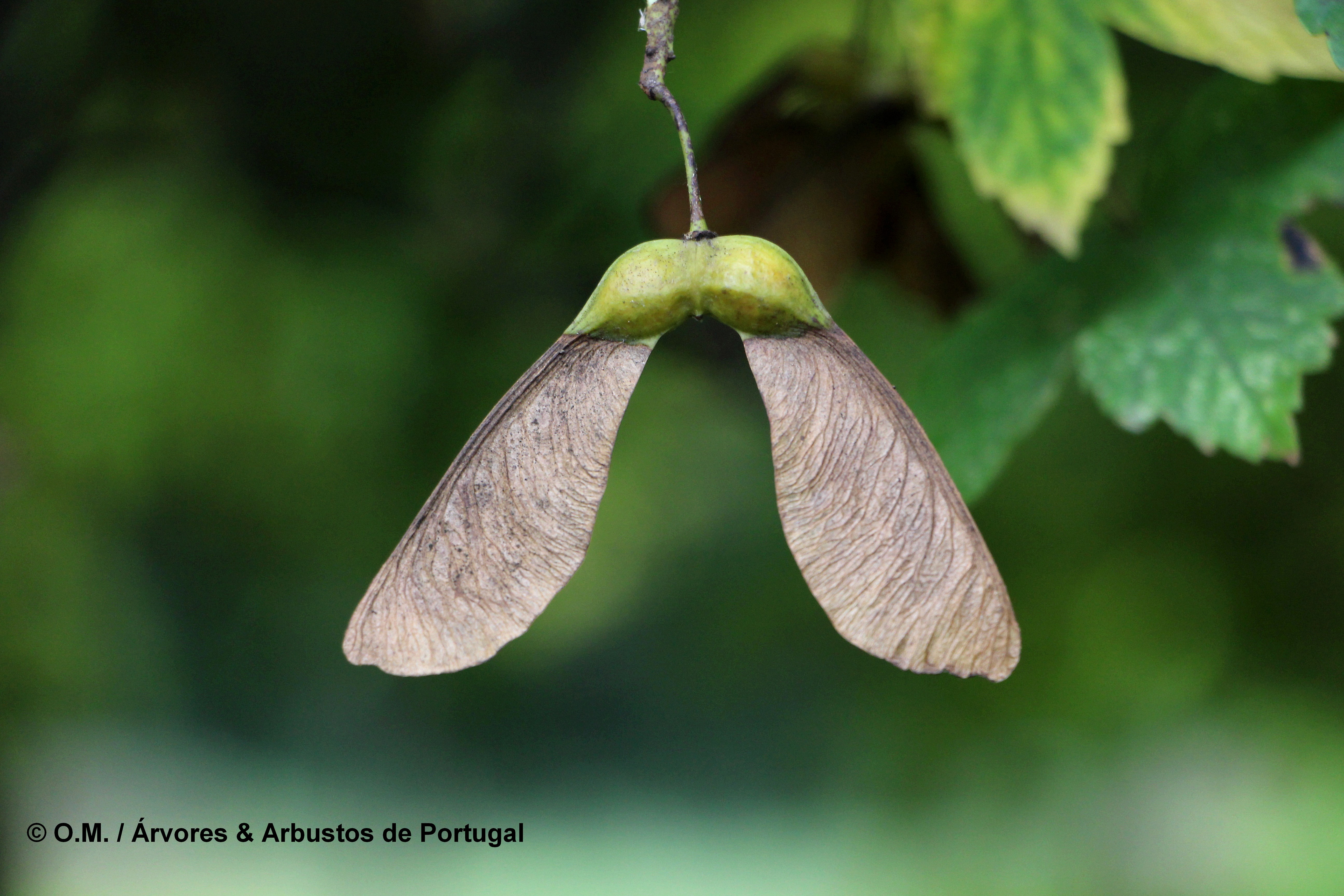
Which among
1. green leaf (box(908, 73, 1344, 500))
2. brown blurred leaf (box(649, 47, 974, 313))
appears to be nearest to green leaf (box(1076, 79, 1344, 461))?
green leaf (box(908, 73, 1344, 500))

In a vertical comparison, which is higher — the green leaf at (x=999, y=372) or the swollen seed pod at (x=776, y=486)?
the green leaf at (x=999, y=372)

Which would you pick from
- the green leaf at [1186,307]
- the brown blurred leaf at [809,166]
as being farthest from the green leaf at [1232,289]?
the brown blurred leaf at [809,166]

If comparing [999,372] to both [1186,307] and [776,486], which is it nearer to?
[1186,307]

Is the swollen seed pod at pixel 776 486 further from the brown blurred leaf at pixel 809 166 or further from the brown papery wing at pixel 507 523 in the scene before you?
the brown blurred leaf at pixel 809 166

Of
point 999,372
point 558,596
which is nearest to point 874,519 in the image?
point 999,372

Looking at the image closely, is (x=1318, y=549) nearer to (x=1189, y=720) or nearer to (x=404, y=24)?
(x=1189, y=720)

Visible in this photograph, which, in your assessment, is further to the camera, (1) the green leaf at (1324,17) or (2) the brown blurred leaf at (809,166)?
(2) the brown blurred leaf at (809,166)
